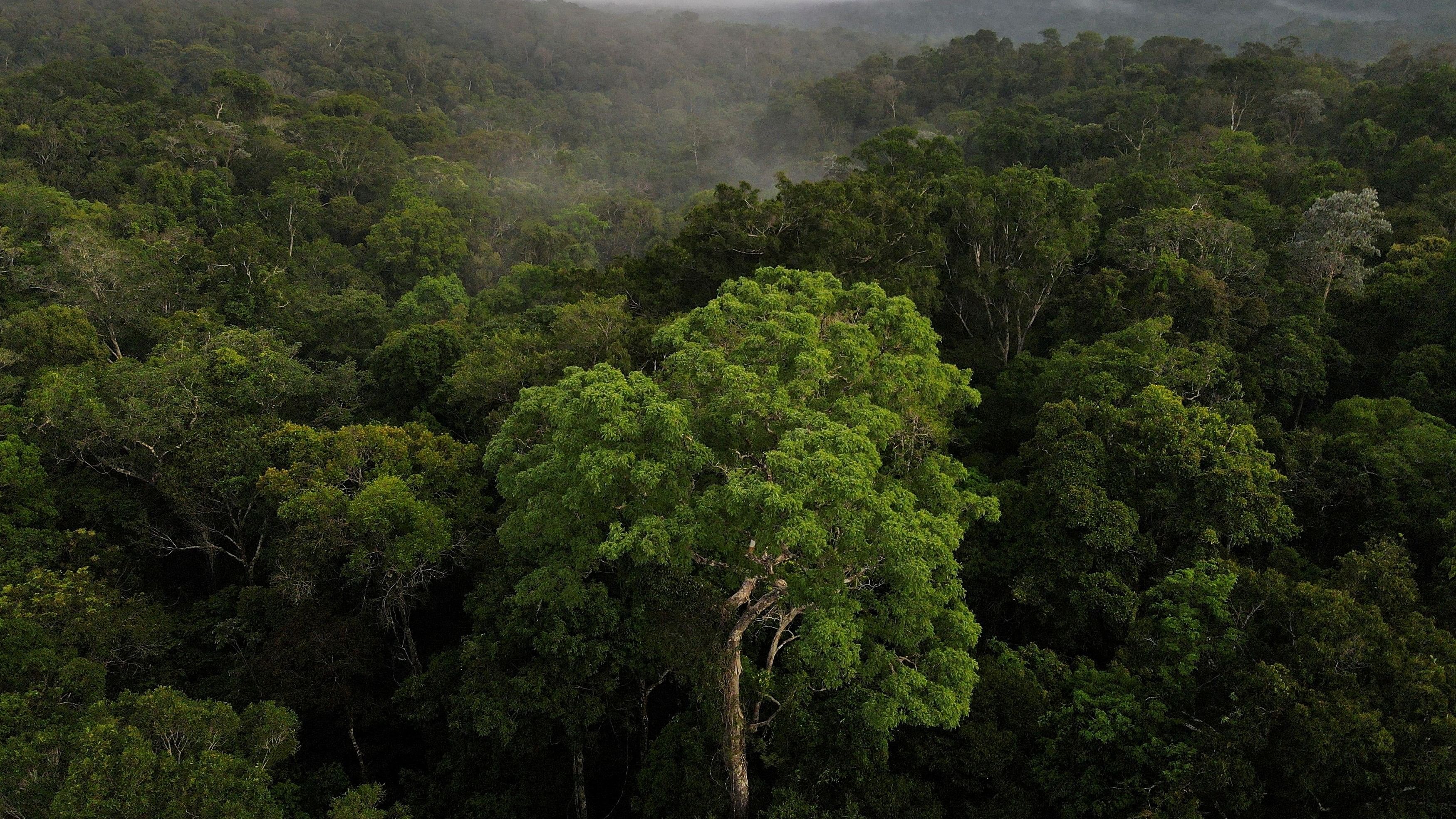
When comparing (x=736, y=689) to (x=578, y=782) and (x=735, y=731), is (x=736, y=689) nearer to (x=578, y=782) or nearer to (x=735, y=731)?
(x=735, y=731)

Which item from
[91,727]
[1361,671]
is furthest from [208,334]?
[1361,671]

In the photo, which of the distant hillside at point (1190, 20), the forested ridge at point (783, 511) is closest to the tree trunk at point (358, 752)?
the forested ridge at point (783, 511)

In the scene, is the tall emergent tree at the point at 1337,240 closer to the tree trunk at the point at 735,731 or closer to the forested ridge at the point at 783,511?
the forested ridge at the point at 783,511

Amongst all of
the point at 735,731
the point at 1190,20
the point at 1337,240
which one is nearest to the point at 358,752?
the point at 735,731

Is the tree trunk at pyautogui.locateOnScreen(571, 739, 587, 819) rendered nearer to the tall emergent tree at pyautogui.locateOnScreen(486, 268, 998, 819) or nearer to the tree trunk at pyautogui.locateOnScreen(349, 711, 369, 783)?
the tall emergent tree at pyautogui.locateOnScreen(486, 268, 998, 819)

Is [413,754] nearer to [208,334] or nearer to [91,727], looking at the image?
[91,727]

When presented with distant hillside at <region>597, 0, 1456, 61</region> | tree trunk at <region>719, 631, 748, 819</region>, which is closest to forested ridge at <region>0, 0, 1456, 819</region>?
tree trunk at <region>719, 631, 748, 819</region>
